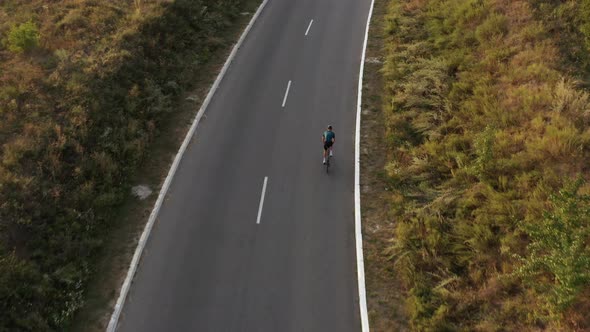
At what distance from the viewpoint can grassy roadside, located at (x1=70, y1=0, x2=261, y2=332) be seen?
41.0 feet

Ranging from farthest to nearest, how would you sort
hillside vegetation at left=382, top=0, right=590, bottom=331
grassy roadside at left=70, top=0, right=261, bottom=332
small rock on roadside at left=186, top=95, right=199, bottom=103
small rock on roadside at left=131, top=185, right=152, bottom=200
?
small rock on roadside at left=186, top=95, right=199, bottom=103 < small rock on roadside at left=131, top=185, right=152, bottom=200 < grassy roadside at left=70, top=0, right=261, bottom=332 < hillside vegetation at left=382, top=0, right=590, bottom=331

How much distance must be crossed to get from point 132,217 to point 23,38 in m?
11.3

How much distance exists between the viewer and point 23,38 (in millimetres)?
20359

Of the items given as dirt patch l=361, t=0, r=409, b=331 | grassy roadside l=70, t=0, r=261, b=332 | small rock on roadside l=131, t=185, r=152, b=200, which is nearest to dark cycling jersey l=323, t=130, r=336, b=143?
dirt patch l=361, t=0, r=409, b=331

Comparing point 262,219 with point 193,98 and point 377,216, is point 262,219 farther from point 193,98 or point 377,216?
point 193,98

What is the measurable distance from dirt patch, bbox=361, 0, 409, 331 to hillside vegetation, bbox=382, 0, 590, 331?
29 centimetres

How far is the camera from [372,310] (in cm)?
1255

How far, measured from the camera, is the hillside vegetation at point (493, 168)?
11312 millimetres

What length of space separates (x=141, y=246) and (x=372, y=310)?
7.45m

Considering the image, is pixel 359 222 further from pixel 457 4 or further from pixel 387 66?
pixel 457 4

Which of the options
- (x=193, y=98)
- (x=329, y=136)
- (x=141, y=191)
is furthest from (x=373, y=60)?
(x=141, y=191)

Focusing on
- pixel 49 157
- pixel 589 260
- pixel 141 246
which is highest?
pixel 589 260

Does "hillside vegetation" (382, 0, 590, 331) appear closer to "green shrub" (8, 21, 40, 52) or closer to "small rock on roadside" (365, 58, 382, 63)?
"small rock on roadside" (365, 58, 382, 63)

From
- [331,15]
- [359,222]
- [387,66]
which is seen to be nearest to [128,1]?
[331,15]
